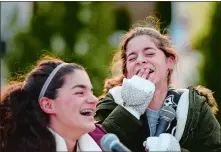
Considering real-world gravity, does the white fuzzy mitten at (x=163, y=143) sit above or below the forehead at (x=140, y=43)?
below

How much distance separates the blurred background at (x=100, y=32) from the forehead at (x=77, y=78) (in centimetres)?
19

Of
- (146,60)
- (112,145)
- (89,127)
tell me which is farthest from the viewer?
(146,60)

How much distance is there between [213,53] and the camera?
148 centimetres

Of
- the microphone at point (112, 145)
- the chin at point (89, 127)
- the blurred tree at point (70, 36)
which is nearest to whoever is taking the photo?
the microphone at point (112, 145)

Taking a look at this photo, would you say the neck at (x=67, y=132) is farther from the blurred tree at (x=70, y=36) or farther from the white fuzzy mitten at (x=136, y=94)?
the blurred tree at (x=70, y=36)

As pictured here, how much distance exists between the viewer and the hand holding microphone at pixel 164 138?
1.08m

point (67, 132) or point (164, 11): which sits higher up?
point (164, 11)

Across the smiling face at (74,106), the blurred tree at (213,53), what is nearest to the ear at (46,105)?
the smiling face at (74,106)

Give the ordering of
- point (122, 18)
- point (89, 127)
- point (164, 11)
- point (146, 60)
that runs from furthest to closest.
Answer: point (122, 18) → point (164, 11) → point (146, 60) → point (89, 127)

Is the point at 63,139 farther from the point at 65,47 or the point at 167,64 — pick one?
the point at 65,47

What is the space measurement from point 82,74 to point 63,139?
0.40ft

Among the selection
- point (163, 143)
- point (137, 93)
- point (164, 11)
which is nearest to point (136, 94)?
point (137, 93)

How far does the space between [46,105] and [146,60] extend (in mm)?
224

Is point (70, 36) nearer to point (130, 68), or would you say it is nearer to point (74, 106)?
point (130, 68)
